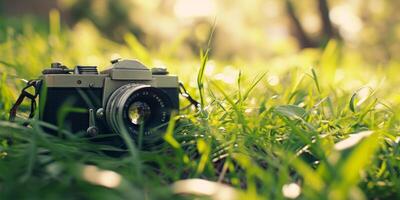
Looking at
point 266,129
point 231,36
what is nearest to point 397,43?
point 231,36

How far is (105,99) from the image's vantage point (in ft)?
4.38

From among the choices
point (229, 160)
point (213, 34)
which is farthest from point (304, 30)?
point (229, 160)

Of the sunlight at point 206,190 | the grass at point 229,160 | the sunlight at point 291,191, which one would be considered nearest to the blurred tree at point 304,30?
the grass at point 229,160

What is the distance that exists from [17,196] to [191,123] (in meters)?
0.52

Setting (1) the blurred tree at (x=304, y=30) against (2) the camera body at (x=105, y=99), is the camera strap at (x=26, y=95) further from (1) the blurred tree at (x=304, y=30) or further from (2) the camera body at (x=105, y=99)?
(1) the blurred tree at (x=304, y=30)

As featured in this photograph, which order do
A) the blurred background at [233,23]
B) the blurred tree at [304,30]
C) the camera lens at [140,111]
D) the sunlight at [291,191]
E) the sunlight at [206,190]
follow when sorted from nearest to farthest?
the sunlight at [206,190]
the sunlight at [291,191]
the camera lens at [140,111]
the blurred background at [233,23]
the blurred tree at [304,30]

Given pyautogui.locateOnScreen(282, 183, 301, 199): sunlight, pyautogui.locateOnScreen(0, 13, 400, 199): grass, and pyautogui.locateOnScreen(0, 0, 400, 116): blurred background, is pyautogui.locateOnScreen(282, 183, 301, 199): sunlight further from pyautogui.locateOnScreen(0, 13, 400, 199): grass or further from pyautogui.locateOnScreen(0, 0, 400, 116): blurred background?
pyautogui.locateOnScreen(0, 0, 400, 116): blurred background

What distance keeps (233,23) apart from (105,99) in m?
6.25

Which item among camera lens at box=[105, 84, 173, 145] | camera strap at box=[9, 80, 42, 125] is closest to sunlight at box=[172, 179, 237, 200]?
camera lens at box=[105, 84, 173, 145]

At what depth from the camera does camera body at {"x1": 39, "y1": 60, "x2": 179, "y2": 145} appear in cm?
127

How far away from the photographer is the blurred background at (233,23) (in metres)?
6.42

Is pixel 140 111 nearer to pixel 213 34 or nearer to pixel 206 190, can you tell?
pixel 206 190

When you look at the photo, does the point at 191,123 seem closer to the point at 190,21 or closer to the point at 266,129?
the point at 266,129

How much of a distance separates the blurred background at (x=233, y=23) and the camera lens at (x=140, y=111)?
2809 mm
